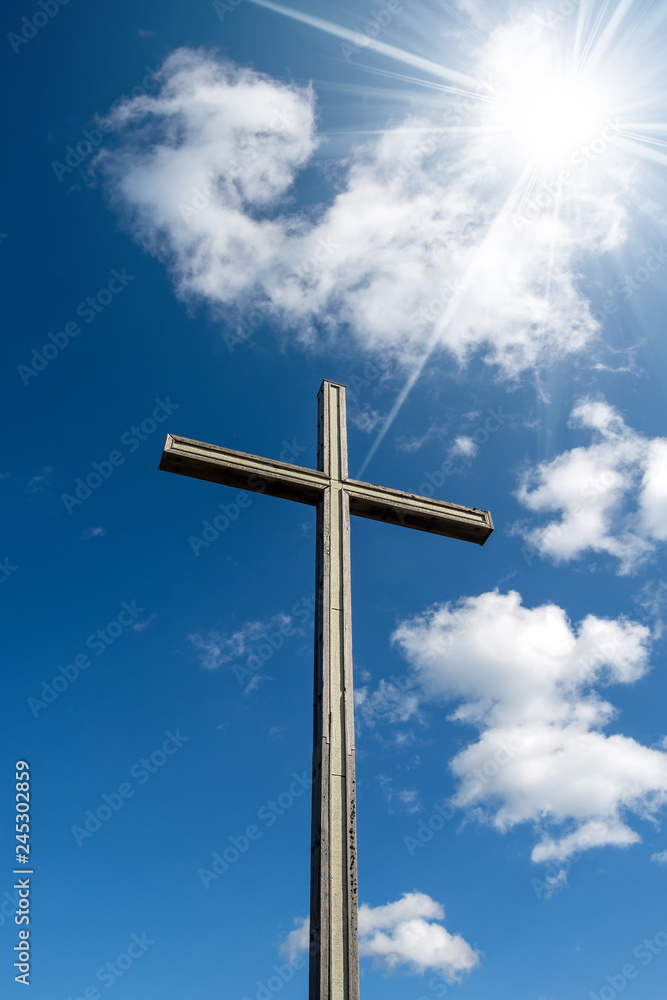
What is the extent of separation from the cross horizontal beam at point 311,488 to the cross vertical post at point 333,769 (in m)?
0.20

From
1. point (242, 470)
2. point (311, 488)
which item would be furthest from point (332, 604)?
point (242, 470)

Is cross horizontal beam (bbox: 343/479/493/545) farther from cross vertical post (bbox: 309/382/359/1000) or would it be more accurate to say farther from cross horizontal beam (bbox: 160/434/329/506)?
cross horizontal beam (bbox: 160/434/329/506)

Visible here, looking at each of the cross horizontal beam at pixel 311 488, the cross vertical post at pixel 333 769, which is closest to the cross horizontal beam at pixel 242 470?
the cross horizontal beam at pixel 311 488

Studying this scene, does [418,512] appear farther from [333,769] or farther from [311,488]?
[333,769]

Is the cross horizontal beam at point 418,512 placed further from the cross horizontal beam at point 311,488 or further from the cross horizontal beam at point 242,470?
the cross horizontal beam at point 242,470

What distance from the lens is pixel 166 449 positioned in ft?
22.8

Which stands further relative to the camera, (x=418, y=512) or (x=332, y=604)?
(x=418, y=512)

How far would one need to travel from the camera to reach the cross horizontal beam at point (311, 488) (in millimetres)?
7156

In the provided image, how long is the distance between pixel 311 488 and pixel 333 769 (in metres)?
2.78

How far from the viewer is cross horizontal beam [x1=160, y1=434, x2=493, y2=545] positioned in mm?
7156

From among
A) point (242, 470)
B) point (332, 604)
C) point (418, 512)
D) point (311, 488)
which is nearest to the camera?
point (332, 604)

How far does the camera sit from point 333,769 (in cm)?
580

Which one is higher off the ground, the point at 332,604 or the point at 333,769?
the point at 332,604

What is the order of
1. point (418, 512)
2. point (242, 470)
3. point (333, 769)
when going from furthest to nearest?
point (418, 512) < point (242, 470) < point (333, 769)
